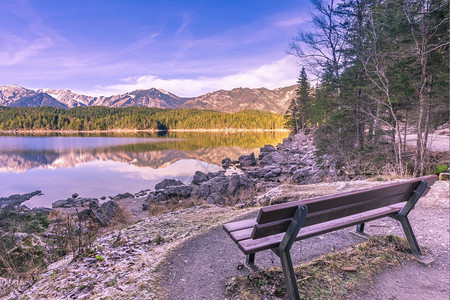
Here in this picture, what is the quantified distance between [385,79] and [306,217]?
9.48 meters

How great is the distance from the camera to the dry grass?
277 centimetres

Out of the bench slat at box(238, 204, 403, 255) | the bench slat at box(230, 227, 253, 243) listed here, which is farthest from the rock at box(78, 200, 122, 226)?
the bench slat at box(238, 204, 403, 255)

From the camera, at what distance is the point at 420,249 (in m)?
3.72

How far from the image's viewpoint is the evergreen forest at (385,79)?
352 inches

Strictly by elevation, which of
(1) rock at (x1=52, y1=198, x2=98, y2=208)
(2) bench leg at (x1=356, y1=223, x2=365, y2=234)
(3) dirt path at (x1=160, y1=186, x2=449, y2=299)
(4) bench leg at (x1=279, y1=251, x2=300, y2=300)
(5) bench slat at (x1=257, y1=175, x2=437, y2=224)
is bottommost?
(1) rock at (x1=52, y1=198, x2=98, y2=208)

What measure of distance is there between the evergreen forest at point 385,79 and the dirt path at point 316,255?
468cm

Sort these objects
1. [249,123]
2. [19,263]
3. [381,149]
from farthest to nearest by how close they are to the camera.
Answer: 1. [249,123]
2. [381,149]
3. [19,263]

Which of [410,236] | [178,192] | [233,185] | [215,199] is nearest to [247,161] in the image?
[233,185]

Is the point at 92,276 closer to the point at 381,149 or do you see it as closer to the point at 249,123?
the point at 381,149

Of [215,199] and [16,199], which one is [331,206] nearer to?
[215,199]

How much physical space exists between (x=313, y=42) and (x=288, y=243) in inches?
590

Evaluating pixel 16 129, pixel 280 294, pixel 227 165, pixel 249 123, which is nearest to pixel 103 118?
pixel 16 129

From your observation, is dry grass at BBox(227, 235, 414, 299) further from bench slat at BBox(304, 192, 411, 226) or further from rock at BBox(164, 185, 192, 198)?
rock at BBox(164, 185, 192, 198)

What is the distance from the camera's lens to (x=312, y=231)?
112 inches
